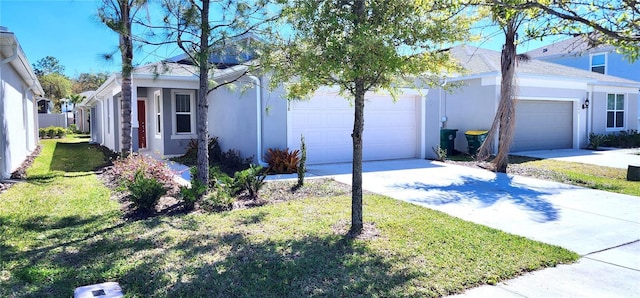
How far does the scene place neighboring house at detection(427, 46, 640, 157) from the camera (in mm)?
16484

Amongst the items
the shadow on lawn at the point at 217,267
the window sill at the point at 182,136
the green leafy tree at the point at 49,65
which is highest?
the green leafy tree at the point at 49,65

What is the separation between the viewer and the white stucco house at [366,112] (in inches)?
455

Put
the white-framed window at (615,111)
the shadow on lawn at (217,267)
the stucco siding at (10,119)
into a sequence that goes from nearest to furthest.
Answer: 1. the shadow on lawn at (217,267)
2. the stucco siding at (10,119)
3. the white-framed window at (615,111)

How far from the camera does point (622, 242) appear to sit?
214 inches

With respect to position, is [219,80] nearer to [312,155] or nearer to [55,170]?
[312,155]

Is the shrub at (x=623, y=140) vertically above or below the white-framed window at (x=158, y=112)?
below

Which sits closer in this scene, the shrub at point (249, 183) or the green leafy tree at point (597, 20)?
the green leafy tree at point (597, 20)

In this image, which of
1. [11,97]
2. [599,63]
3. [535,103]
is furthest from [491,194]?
[599,63]

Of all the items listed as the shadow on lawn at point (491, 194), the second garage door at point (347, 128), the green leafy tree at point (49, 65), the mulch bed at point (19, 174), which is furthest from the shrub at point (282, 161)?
the green leafy tree at point (49, 65)

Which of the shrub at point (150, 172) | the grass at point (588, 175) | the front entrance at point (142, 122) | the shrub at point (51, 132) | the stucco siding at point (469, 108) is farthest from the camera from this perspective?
the shrub at point (51, 132)

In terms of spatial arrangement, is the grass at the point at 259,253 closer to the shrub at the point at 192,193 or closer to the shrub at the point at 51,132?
the shrub at the point at 192,193

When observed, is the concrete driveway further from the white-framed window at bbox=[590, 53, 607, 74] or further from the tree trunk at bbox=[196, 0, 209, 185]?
the white-framed window at bbox=[590, 53, 607, 74]

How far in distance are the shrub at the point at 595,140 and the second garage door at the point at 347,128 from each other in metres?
10.0

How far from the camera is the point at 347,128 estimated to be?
12648 mm
